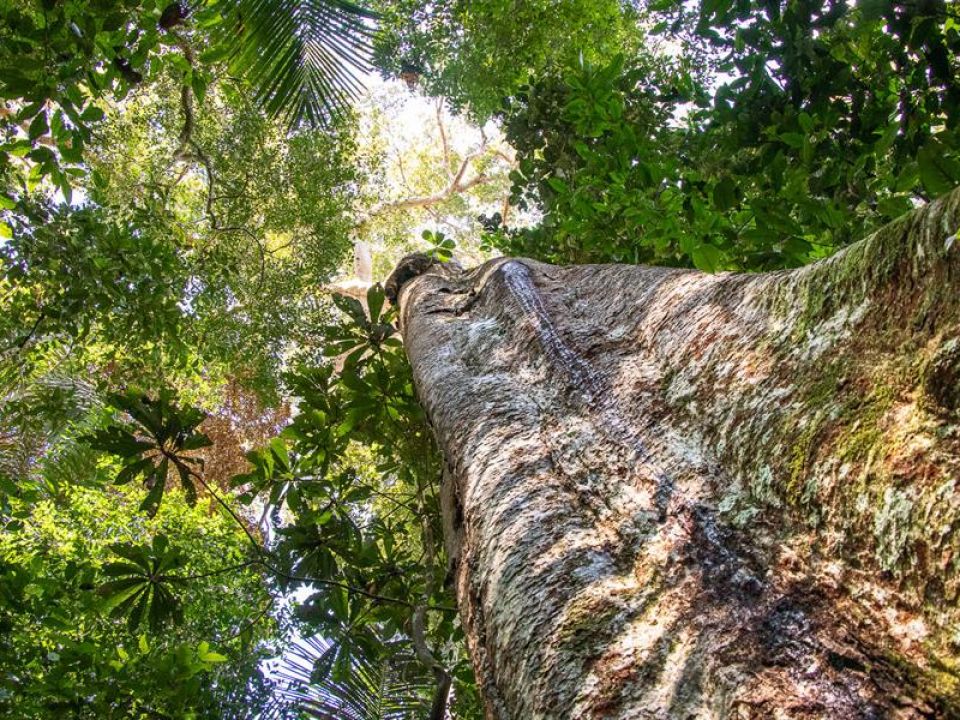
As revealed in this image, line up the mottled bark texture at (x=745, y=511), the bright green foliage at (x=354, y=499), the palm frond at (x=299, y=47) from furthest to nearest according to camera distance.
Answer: the bright green foliage at (x=354, y=499) < the palm frond at (x=299, y=47) < the mottled bark texture at (x=745, y=511)

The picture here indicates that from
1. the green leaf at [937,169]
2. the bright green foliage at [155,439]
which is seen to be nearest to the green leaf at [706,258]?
the green leaf at [937,169]

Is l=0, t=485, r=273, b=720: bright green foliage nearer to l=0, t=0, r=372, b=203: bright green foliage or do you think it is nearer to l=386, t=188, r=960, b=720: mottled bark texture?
l=0, t=0, r=372, b=203: bright green foliage

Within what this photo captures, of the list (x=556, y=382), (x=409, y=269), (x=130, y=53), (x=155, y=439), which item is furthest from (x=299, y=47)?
(x=556, y=382)

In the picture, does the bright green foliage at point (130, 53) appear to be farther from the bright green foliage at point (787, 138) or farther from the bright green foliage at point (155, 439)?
the bright green foliage at point (787, 138)

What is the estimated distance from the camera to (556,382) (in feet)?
5.64

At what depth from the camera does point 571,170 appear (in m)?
4.10

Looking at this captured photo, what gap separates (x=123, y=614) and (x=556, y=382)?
2.60m

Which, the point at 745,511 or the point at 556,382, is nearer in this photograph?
the point at 745,511

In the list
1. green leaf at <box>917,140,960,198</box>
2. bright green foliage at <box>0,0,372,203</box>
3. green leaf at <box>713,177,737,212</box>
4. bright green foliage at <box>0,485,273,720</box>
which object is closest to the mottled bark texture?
green leaf at <box>917,140,960,198</box>

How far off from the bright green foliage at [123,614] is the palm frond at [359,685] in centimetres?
47

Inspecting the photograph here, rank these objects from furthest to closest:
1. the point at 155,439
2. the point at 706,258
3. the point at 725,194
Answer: the point at 155,439 → the point at 706,258 → the point at 725,194

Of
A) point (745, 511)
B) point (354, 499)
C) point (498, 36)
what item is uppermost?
point (498, 36)

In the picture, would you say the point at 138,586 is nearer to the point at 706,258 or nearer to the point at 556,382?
the point at 556,382

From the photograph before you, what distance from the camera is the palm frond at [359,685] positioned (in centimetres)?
310
